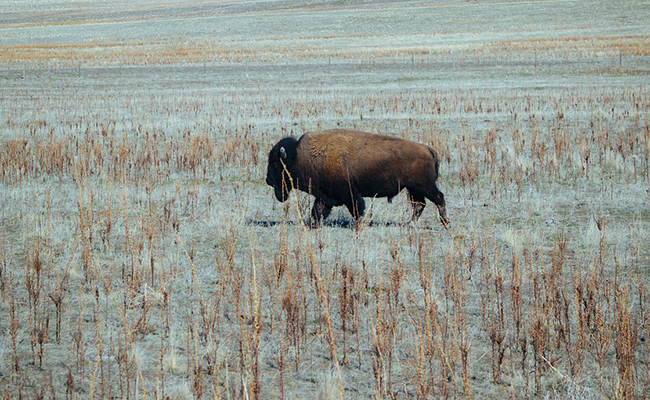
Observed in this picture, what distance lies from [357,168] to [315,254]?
1806mm

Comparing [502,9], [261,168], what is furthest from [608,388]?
[502,9]

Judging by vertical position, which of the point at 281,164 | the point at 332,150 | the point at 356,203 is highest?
the point at 332,150

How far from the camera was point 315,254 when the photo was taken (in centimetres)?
667

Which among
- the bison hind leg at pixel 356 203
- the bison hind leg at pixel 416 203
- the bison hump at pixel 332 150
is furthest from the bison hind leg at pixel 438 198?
the bison hump at pixel 332 150

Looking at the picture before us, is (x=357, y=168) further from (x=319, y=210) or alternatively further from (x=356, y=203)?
(x=319, y=210)

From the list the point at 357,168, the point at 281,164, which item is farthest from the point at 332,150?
the point at 281,164

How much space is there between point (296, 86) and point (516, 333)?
25750 mm

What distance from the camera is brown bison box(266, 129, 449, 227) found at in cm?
810

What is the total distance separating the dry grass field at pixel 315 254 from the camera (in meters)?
4.27

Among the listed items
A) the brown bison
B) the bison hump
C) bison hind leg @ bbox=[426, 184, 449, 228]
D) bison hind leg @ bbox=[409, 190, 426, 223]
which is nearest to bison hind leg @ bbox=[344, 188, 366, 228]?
the brown bison

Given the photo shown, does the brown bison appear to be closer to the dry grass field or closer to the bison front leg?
the bison front leg

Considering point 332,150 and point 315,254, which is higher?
point 332,150

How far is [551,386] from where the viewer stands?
4234 mm

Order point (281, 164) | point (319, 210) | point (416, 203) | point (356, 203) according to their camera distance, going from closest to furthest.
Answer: point (356, 203) → point (416, 203) → point (319, 210) → point (281, 164)
